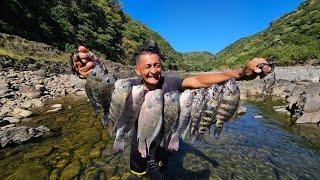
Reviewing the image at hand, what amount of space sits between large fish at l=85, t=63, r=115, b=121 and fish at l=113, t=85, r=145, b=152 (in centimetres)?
33

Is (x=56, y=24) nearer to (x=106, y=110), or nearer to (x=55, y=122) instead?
(x=55, y=122)

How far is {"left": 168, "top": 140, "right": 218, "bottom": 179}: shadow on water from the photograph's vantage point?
901 cm

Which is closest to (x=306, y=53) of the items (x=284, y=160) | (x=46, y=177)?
(x=284, y=160)

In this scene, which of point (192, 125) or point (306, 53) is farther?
point (306, 53)

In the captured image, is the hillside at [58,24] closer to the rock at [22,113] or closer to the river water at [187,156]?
the rock at [22,113]

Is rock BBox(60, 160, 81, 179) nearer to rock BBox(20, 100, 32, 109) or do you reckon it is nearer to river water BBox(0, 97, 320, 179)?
river water BBox(0, 97, 320, 179)

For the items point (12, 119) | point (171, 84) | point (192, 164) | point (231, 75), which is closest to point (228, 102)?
point (231, 75)

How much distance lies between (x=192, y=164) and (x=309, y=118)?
27.8 feet

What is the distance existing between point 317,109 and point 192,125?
1225 centimetres

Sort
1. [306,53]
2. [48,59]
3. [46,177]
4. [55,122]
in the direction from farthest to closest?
[306,53] → [48,59] → [55,122] → [46,177]

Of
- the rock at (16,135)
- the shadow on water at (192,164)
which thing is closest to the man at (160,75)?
the shadow on water at (192,164)

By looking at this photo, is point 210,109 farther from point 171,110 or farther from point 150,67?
point 150,67

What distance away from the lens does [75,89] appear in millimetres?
25609

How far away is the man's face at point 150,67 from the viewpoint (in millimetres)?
5425
